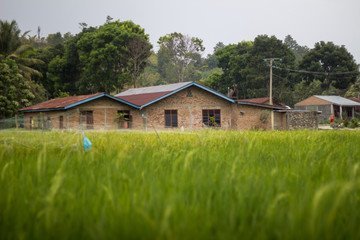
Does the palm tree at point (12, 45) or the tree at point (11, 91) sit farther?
the palm tree at point (12, 45)

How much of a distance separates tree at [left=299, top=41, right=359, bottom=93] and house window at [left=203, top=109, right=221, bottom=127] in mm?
29735

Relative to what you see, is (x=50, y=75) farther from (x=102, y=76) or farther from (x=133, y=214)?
(x=133, y=214)

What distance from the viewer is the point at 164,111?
88.3ft

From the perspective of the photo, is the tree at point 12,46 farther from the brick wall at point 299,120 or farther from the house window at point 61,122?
the brick wall at point 299,120

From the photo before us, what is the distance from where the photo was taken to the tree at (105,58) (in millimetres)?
41812

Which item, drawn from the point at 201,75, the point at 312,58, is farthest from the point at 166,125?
the point at 201,75

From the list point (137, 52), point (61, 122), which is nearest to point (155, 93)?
point (61, 122)

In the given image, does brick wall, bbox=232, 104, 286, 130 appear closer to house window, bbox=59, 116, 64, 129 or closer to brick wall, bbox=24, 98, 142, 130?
brick wall, bbox=24, 98, 142, 130

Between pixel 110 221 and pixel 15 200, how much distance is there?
2.73 ft

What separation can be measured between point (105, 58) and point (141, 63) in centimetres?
516

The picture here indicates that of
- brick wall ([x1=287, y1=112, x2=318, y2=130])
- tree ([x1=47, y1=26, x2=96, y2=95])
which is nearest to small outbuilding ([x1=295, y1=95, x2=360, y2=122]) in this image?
brick wall ([x1=287, y1=112, x2=318, y2=130])

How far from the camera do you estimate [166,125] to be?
27.0 m

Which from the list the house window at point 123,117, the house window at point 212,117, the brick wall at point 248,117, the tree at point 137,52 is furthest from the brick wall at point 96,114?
the tree at point 137,52

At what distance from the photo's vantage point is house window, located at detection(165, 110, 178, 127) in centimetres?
2709
